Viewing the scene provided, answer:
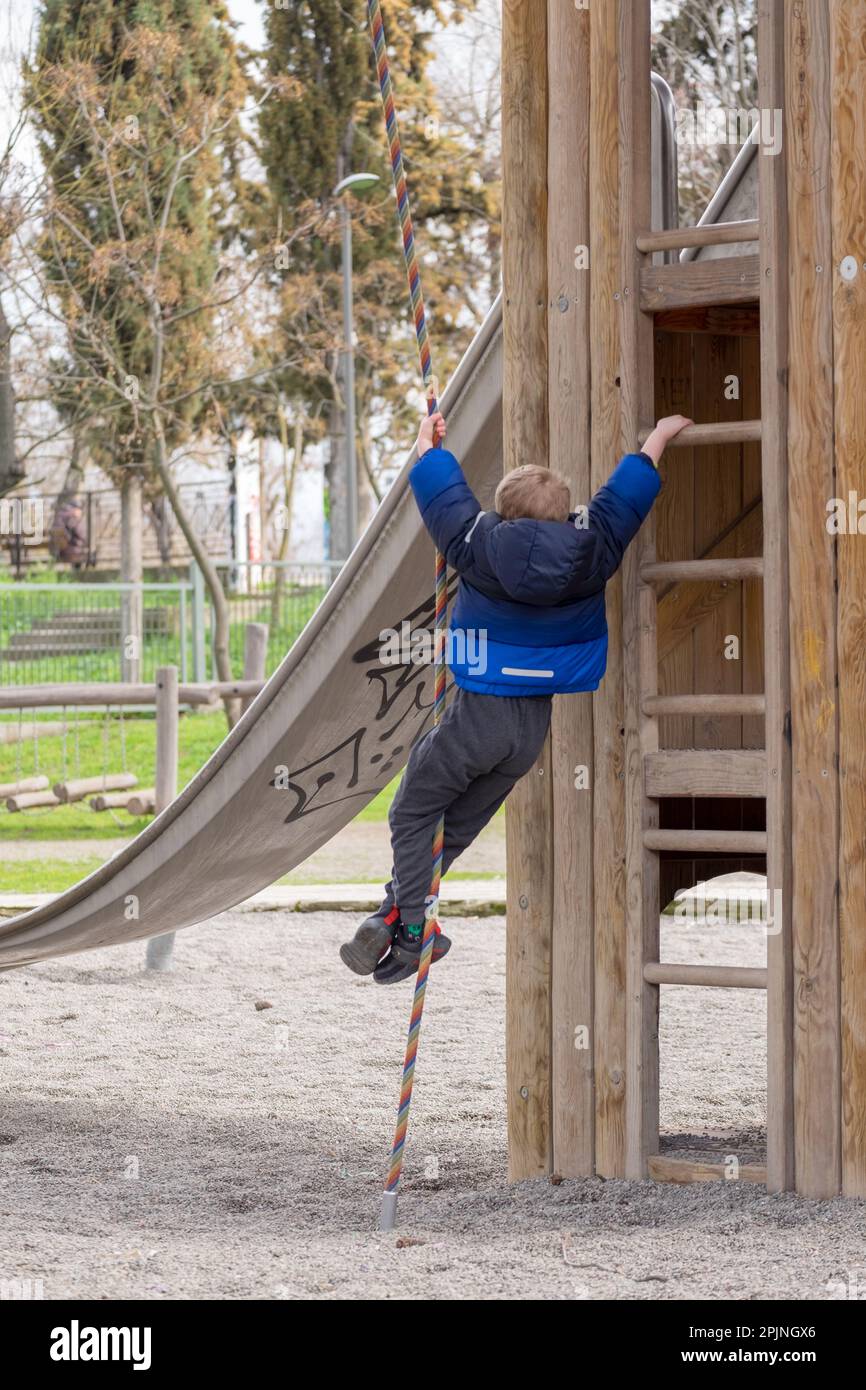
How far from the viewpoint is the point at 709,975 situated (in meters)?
4.07

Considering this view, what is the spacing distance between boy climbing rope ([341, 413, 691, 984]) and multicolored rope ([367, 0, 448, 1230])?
0.15 ft

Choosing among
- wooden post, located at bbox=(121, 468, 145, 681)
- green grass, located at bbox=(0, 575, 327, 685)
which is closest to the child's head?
green grass, located at bbox=(0, 575, 327, 685)

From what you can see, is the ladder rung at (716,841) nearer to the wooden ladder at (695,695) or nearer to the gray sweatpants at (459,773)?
the wooden ladder at (695,695)

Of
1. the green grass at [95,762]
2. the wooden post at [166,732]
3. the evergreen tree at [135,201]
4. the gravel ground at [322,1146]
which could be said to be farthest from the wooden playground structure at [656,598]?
the evergreen tree at [135,201]

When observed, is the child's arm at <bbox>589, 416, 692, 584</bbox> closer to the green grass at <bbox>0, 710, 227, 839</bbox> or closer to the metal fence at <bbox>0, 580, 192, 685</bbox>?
the green grass at <bbox>0, 710, 227, 839</bbox>

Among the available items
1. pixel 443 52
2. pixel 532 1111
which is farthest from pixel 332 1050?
pixel 443 52

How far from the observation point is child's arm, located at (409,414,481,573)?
3982 millimetres

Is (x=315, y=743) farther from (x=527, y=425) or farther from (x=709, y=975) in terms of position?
(x=709, y=975)

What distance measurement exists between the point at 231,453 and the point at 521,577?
→ 937 inches

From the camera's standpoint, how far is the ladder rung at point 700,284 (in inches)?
161

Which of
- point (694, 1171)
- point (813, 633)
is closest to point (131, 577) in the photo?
point (694, 1171)

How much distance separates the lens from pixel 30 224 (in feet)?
64.7

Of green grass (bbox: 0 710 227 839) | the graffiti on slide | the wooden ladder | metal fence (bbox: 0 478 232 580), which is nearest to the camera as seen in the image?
the wooden ladder

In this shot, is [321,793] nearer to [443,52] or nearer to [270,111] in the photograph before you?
[270,111]
